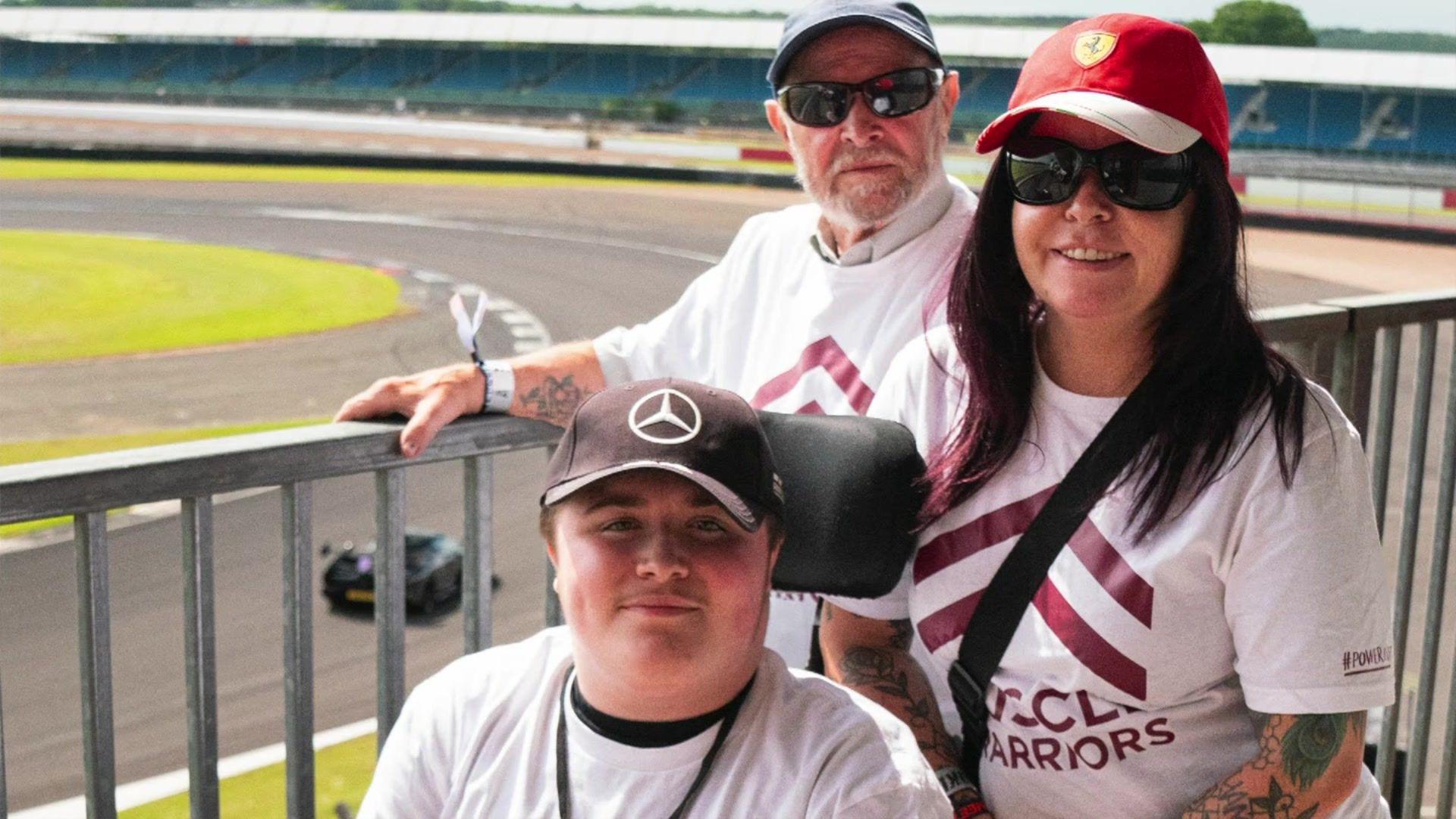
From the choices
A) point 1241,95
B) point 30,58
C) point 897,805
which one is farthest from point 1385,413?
point 30,58

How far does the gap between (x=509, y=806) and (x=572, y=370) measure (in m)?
1.21

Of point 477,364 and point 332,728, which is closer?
point 477,364

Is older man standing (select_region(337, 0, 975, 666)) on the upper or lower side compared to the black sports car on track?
upper

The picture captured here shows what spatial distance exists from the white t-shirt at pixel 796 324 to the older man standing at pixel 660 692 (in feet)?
2.25

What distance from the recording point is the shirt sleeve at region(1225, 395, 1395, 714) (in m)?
1.75

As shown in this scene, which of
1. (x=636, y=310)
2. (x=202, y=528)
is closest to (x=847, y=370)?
(x=202, y=528)

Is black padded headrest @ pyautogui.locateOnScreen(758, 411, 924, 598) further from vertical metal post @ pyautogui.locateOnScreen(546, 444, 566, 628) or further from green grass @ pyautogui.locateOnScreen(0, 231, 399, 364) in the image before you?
green grass @ pyautogui.locateOnScreen(0, 231, 399, 364)

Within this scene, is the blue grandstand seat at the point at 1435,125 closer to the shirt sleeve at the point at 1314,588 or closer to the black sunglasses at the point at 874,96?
the black sunglasses at the point at 874,96

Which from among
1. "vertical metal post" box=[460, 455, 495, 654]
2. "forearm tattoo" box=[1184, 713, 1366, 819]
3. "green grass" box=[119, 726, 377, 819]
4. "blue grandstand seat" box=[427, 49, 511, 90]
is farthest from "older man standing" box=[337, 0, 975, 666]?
"blue grandstand seat" box=[427, 49, 511, 90]

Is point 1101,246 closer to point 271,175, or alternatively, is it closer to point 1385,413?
point 1385,413

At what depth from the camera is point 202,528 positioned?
2.09 m

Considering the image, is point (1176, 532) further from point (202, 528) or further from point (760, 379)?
point (202, 528)

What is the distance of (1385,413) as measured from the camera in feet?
10.8

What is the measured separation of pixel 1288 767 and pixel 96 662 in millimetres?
1568
